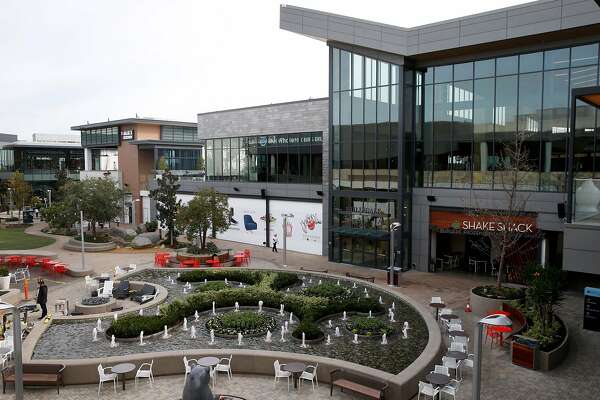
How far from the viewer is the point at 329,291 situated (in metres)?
22.9

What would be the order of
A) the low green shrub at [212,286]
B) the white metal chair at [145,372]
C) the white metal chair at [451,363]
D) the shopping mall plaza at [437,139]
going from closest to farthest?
1. the white metal chair at [145,372]
2. the white metal chair at [451,363]
3. the low green shrub at [212,286]
4. the shopping mall plaza at [437,139]

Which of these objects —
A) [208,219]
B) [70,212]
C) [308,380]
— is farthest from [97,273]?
[308,380]

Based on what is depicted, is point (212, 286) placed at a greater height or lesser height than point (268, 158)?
lesser

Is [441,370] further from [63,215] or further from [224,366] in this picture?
[63,215]

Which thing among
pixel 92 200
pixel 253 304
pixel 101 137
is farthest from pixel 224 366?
pixel 101 137

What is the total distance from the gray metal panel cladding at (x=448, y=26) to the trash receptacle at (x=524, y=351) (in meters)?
15.3

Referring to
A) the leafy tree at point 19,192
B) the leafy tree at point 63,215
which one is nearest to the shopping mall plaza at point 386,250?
the leafy tree at point 63,215

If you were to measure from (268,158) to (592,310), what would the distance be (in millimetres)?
27106

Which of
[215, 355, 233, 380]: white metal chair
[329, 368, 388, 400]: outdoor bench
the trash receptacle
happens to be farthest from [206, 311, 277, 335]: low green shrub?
the trash receptacle

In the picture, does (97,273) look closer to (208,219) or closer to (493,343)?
(208,219)

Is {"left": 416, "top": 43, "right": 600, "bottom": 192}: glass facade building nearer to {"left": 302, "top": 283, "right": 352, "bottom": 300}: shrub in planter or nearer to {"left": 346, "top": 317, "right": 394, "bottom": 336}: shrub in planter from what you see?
{"left": 302, "top": 283, "right": 352, "bottom": 300}: shrub in planter

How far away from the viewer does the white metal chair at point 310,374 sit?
14.1m

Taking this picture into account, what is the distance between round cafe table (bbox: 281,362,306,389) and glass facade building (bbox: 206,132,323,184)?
78.3 feet

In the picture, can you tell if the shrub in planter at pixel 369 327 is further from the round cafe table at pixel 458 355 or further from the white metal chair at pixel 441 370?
the white metal chair at pixel 441 370
